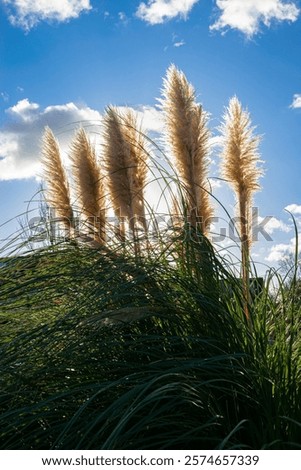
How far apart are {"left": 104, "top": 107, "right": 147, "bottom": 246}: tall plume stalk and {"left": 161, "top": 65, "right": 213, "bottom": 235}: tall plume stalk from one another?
0.27 metres

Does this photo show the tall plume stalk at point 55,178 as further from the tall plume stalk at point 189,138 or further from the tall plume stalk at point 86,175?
the tall plume stalk at point 189,138

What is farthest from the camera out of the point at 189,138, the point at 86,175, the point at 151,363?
the point at 86,175

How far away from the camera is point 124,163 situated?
4.66 meters

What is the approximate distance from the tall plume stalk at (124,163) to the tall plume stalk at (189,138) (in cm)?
27

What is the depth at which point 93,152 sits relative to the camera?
5.25 m

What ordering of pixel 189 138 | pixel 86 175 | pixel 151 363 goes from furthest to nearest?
1. pixel 86 175
2. pixel 189 138
3. pixel 151 363

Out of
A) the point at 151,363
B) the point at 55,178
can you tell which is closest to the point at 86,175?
the point at 55,178

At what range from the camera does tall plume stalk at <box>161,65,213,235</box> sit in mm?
4473

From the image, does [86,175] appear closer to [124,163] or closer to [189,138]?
[124,163]

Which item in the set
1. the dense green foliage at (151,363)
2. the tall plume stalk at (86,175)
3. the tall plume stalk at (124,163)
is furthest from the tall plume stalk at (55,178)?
the dense green foliage at (151,363)

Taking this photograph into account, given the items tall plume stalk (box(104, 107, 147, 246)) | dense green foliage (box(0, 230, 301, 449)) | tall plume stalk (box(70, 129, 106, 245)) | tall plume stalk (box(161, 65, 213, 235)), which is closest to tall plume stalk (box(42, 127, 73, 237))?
tall plume stalk (box(70, 129, 106, 245))

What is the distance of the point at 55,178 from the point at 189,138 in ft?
4.34

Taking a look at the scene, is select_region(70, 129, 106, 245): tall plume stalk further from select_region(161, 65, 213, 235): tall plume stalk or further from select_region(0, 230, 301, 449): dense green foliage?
select_region(0, 230, 301, 449): dense green foliage
